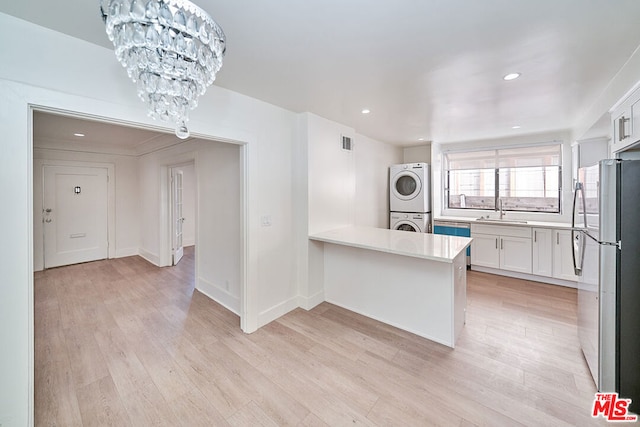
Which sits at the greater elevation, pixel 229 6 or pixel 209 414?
pixel 229 6

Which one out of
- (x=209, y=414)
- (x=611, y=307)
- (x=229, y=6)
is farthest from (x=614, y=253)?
(x=209, y=414)

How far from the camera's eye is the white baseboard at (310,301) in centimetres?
312

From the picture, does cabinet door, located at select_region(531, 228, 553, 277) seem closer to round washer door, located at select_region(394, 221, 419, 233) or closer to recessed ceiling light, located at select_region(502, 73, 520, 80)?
round washer door, located at select_region(394, 221, 419, 233)

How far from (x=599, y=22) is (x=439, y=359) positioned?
2.50 metres

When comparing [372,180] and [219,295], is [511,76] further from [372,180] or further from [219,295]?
[219,295]

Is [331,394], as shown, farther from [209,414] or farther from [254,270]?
[254,270]

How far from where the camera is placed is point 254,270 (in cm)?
271

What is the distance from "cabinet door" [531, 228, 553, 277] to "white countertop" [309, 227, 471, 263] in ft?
6.66

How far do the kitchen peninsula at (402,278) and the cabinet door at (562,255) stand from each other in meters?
2.09

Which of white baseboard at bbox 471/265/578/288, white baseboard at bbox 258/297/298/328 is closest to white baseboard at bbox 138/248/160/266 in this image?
white baseboard at bbox 258/297/298/328

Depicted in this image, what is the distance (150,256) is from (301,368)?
4.58 m

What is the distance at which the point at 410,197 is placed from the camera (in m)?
4.82

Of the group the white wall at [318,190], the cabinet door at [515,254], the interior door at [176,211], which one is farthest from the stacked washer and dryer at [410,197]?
the interior door at [176,211]

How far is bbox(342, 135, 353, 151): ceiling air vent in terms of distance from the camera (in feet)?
11.7
